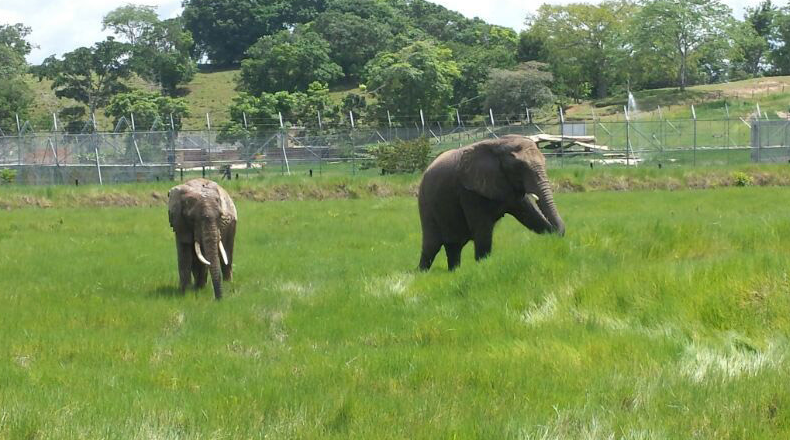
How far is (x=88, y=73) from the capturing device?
85250mm

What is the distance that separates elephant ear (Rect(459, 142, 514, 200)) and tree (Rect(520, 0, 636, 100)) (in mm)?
72437

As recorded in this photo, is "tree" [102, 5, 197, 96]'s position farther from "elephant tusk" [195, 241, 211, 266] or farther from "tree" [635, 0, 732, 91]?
"elephant tusk" [195, 241, 211, 266]

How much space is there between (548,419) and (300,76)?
8788cm

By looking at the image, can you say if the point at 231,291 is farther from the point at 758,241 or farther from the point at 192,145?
the point at 192,145

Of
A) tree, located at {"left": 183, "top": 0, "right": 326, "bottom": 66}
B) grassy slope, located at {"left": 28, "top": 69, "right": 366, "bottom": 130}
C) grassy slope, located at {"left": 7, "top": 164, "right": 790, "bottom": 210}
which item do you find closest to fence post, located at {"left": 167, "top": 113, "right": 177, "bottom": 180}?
grassy slope, located at {"left": 7, "top": 164, "right": 790, "bottom": 210}

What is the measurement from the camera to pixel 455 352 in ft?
26.8

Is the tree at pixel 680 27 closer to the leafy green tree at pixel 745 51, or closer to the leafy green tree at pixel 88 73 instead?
the leafy green tree at pixel 745 51

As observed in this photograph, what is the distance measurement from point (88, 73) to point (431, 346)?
83.2m

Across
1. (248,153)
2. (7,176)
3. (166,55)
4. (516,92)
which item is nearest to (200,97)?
(166,55)

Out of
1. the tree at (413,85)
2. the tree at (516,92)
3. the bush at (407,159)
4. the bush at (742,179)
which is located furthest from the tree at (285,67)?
the bush at (742,179)

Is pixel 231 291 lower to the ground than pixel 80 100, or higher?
lower

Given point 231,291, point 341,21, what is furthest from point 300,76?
point 231,291

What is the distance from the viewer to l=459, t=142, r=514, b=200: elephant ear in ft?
43.8

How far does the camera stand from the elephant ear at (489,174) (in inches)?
526
